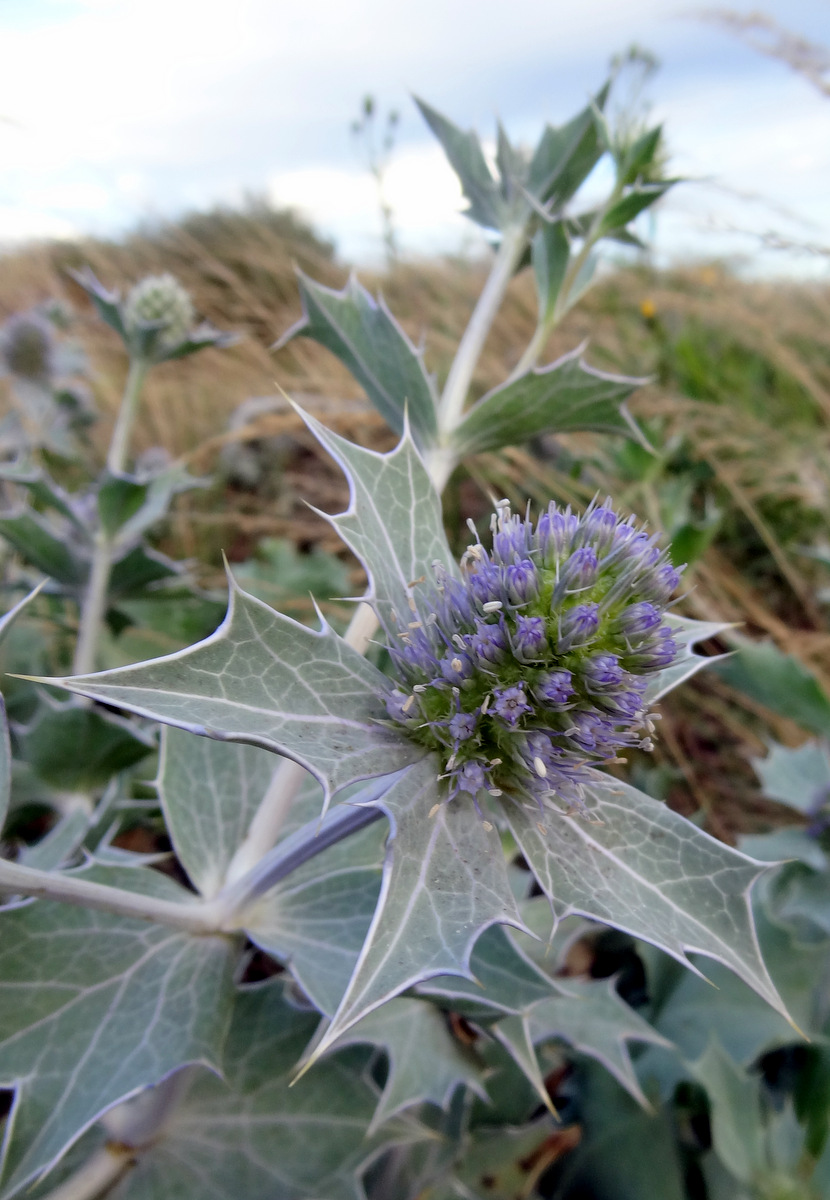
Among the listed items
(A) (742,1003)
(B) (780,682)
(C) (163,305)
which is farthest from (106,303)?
(A) (742,1003)

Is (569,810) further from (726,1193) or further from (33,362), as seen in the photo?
(33,362)

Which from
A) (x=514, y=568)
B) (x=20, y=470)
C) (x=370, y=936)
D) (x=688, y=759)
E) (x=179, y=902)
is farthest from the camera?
(x=688, y=759)

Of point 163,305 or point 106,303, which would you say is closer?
point 106,303

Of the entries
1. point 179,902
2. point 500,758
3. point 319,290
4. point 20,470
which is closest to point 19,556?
point 20,470

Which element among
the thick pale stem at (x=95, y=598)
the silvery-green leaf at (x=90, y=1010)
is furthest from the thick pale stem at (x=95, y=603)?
the silvery-green leaf at (x=90, y=1010)

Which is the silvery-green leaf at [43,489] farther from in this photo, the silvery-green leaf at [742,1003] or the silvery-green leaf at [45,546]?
the silvery-green leaf at [742,1003]

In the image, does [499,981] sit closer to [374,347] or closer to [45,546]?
[374,347]
